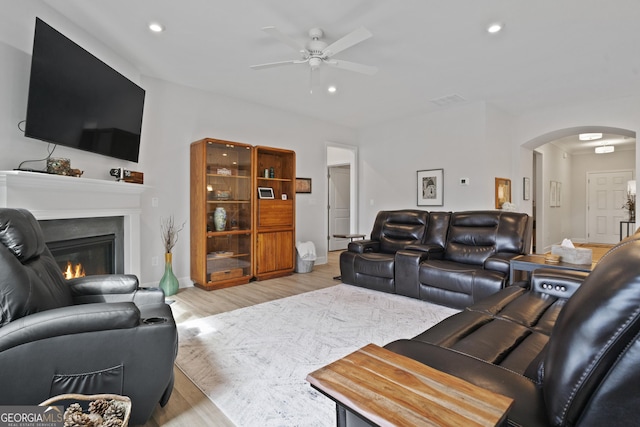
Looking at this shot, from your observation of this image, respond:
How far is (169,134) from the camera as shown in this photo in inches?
162

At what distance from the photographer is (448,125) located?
17.7 ft

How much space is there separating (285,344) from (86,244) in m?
2.18

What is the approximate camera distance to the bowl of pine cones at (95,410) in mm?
1099

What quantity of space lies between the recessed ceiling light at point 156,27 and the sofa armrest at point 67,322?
2598mm

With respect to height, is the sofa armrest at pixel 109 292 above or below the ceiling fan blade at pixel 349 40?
below

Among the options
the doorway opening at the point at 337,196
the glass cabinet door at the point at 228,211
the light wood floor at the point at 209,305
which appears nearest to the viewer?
the light wood floor at the point at 209,305

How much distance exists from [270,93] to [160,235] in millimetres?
2512

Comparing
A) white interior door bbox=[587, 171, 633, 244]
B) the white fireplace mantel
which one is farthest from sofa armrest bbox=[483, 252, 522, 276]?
white interior door bbox=[587, 171, 633, 244]

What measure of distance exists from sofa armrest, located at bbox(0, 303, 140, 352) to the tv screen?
5.78 feet

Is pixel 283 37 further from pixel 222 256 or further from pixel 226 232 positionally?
pixel 222 256

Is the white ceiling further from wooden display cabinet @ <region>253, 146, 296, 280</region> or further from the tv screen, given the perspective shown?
wooden display cabinet @ <region>253, 146, 296, 280</region>

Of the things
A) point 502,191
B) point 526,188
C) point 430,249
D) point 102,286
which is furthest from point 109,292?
point 526,188

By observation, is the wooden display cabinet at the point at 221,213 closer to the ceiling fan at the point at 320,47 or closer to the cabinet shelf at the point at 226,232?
the cabinet shelf at the point at 226,232

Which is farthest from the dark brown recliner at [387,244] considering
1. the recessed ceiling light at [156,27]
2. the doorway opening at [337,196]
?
the recessed ceiling light at [156,27]
